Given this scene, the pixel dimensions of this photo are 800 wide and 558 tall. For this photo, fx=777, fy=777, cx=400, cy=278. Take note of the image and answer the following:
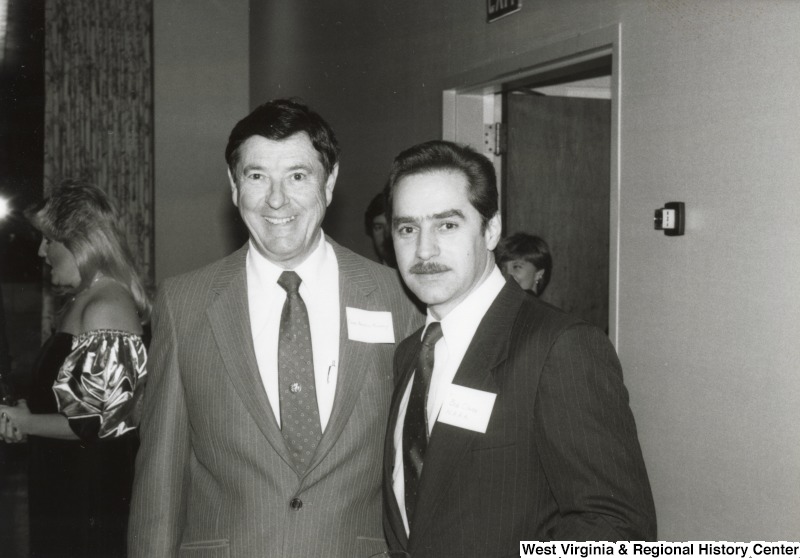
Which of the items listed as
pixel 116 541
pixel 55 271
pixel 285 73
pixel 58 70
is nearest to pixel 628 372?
pixel 116 541

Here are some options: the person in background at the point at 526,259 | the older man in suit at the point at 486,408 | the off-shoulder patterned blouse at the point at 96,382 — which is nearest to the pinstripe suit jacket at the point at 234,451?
the older man in suit at the point at 486,408

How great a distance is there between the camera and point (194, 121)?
23.7 feet

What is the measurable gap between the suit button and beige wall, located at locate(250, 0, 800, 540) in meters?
1.49

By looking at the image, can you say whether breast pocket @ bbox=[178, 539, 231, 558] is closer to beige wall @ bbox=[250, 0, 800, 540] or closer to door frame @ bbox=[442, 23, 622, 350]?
beige wall @ bbox=[250, 0, 800, 540]

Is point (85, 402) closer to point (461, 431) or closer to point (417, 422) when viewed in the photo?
point (417, 422)

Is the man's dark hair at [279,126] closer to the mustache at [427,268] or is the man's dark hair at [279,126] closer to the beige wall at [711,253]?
the mustache at [427,268]

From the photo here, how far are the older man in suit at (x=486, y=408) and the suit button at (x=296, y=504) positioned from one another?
0.19 meters

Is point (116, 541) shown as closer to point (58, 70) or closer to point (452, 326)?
point (452, 326)

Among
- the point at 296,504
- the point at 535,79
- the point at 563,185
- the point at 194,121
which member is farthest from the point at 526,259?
the point at 194,121

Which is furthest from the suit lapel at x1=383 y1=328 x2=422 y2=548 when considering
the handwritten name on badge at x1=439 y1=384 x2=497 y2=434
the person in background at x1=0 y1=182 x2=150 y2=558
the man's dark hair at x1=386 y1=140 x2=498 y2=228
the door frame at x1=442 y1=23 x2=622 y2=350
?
the door frame at x1=442 y1=23 x2=622 y2=350

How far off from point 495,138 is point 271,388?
9.44ft

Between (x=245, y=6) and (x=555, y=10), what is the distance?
487 cm

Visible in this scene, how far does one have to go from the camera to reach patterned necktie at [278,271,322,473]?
1.69 m

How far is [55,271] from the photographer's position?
9.60ft
